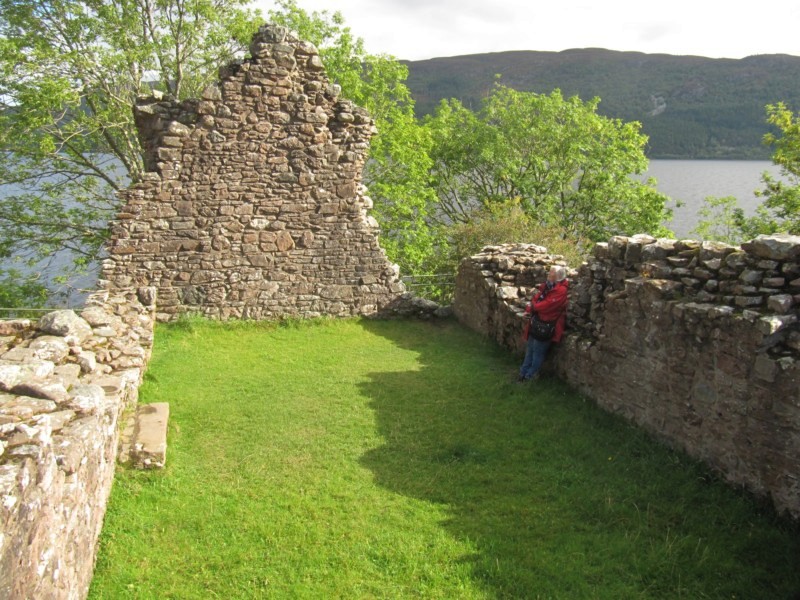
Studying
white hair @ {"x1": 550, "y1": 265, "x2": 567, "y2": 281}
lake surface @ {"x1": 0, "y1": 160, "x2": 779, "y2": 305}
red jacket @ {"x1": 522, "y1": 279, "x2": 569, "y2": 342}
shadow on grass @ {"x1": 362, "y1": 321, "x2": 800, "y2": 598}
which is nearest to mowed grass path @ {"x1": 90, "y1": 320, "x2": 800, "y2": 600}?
shadow on grass @ {"x1": 362, "y1": 321, "x2": 800, "y2": 598}

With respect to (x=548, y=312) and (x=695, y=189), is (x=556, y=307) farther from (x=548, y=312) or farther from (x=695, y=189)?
(x=695, y=189)

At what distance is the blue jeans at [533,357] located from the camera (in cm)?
940

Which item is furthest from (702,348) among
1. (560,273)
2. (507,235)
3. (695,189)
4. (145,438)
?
(695,189)

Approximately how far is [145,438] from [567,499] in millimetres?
4489

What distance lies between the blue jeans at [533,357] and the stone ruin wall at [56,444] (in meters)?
5.52

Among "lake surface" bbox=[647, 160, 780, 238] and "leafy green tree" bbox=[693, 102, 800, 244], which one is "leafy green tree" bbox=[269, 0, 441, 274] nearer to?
"leafy green tree" bbox=[693, 102, 800, 244]

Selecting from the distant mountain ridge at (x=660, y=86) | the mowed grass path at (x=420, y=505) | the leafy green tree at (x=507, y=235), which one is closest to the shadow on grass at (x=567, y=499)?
the mowed grass path at (x=420, y=505)

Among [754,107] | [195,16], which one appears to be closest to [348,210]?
[195,16]

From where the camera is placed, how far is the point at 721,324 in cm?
631

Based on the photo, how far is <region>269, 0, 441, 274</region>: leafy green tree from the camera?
2370 centimetres

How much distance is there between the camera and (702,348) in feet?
21.6

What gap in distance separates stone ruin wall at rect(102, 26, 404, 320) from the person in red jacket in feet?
15.4

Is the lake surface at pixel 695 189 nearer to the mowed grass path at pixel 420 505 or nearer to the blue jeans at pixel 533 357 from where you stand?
the blue jeans at pixel 533 357

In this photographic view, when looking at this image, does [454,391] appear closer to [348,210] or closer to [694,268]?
[694,268]
